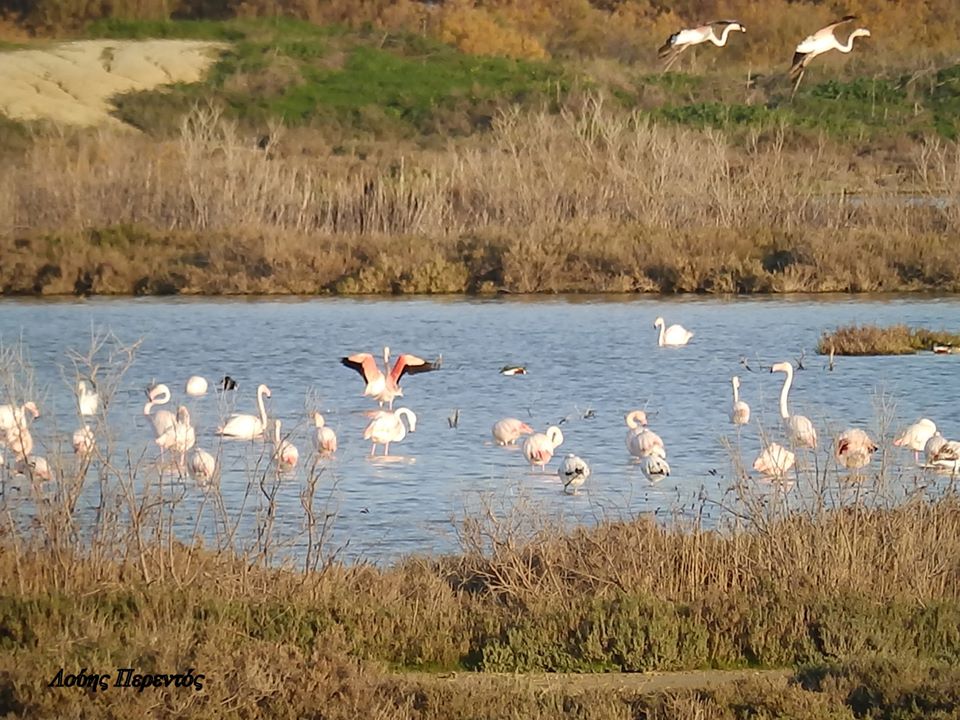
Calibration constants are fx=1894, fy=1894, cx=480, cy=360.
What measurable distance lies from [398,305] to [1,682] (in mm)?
18517

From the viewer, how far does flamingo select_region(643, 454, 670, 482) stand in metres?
12.4

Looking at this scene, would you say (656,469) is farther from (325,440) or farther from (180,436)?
(180,436)

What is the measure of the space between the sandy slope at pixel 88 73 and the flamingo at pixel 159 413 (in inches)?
1218

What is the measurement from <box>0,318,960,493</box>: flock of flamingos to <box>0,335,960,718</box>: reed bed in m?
0.68

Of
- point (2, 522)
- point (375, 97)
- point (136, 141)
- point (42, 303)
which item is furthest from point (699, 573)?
point (375, 97)

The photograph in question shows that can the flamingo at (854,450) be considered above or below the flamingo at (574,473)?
above

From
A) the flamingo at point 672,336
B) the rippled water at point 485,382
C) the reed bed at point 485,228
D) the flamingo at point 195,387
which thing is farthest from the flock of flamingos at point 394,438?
the reed bed at point 485,228

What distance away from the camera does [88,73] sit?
168ft

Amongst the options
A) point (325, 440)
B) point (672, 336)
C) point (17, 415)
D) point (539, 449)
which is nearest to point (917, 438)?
point (539, 449)

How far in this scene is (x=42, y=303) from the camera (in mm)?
26016

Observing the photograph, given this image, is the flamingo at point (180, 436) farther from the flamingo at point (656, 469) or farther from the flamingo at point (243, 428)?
the flamingo at point (656, 469)

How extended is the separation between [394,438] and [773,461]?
4767mm

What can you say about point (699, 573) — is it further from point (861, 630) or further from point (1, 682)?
point (1, 682)

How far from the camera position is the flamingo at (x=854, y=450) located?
38.3ft
